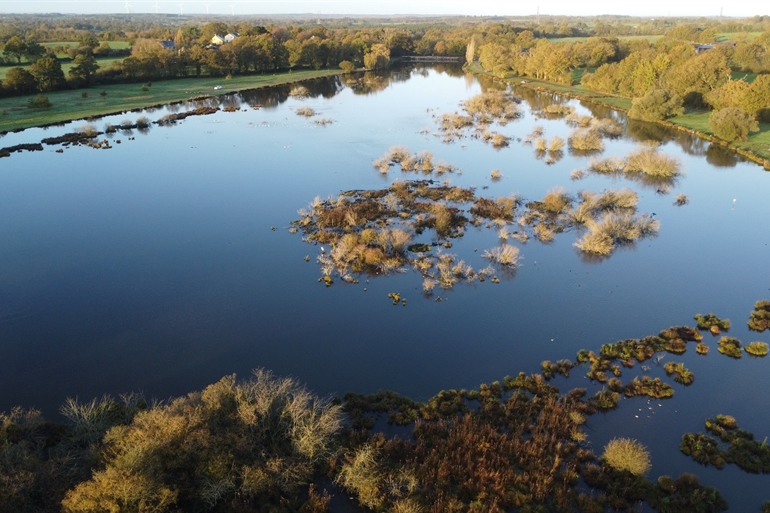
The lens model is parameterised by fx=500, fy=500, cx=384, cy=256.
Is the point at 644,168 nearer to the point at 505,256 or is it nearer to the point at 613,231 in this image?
the point at 613,231

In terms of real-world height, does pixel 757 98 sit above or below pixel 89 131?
Result: below

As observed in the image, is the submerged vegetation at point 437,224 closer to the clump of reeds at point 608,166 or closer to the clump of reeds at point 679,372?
the clump of reeds at point 608,166

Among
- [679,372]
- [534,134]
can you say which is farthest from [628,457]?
[534,134]

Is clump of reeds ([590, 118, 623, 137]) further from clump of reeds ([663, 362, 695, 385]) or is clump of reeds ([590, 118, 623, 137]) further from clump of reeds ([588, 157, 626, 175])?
clump of reeds ([663, 362, 695, 385])

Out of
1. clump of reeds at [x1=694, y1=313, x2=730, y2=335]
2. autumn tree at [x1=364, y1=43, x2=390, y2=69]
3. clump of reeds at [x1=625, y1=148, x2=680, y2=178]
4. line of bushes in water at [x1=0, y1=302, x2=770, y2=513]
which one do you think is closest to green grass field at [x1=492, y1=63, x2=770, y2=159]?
clump of reeds at [x1=625, y1=148, x2=680, y2=178]

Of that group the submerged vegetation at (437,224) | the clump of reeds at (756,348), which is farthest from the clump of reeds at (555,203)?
the clump of reeds at (756,348)

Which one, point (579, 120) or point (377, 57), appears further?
point (377, 57)

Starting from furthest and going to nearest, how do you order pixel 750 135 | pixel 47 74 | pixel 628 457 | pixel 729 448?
pixel 47 74
pixel 750 135
pixel 729 448
pixel 628 457
